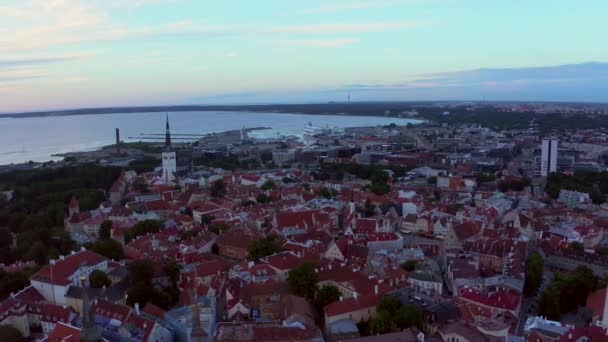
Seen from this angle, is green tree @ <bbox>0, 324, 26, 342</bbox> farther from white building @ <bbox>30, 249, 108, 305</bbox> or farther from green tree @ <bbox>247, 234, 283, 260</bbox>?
green tree @ <bbox>247, 234, 283, 260</bbox>

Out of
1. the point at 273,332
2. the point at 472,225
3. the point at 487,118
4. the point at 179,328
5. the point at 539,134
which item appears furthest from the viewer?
the point at 487,118

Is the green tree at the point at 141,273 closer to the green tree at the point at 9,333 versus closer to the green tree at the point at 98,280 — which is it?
the green tree at the point at 98,280

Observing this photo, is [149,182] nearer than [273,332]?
No

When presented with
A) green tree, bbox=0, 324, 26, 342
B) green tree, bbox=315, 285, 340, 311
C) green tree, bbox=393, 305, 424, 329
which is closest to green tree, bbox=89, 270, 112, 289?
green tree, bbox=0, 324, 26, 342


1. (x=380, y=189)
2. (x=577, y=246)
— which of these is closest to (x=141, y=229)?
(x=380, y=189)

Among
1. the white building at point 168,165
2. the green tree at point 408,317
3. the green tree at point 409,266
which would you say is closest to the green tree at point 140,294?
the green tree at point 408,317

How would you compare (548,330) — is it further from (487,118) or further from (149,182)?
(487,118)

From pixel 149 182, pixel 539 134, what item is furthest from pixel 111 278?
pixel 539 134
